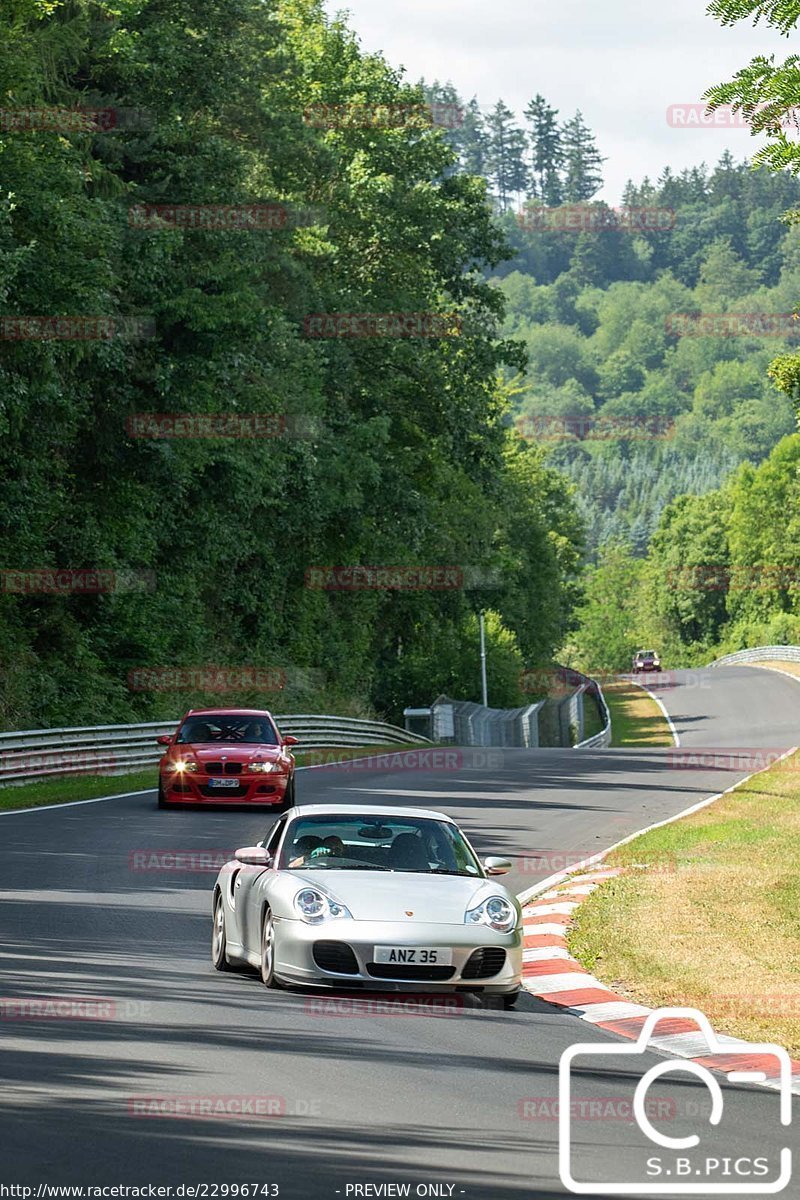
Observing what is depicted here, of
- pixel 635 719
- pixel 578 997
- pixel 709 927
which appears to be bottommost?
pixel 635 719

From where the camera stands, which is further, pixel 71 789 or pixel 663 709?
pixel 663 709

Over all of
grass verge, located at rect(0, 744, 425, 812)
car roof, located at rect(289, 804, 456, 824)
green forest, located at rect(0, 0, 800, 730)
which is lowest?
grass verge, located at rect(0, 744, 425, 812)

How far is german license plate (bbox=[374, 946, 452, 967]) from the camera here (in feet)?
36.2

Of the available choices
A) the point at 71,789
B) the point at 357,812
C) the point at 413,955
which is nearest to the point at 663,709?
the point at 71,789

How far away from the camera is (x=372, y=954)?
36.2ft

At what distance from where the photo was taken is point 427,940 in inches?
437

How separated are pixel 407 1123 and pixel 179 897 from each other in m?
9.21

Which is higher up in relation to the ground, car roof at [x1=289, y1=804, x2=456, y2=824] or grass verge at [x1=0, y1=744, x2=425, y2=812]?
car roof at [x1=289, y1=804, x2=456, y2=824]

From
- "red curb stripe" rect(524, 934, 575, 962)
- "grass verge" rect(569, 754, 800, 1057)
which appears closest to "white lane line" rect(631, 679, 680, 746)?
"grass verge" rect(569, 754, 800, 1057)

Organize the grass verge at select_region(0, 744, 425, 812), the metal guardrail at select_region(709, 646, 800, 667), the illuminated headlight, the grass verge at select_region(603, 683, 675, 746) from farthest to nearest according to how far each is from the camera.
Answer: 1. the metal guardrail at select_region(709, 646, 800, 667)
2. the grass verge at select_region(603, 683, 675, 746)
3. the grass verge at select_region(0, 744, 425, 812)
4. the illuminated headlight

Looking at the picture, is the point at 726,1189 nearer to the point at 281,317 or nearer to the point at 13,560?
the point at 13,560

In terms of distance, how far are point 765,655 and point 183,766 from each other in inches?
4148

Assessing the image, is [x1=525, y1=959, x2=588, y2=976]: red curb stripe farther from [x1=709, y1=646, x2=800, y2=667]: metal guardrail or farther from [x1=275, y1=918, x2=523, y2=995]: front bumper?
[x1=709, y1=646, x2=800, y2=667]: metal guardrail

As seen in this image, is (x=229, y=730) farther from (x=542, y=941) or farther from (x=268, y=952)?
(x=268, y=952)
